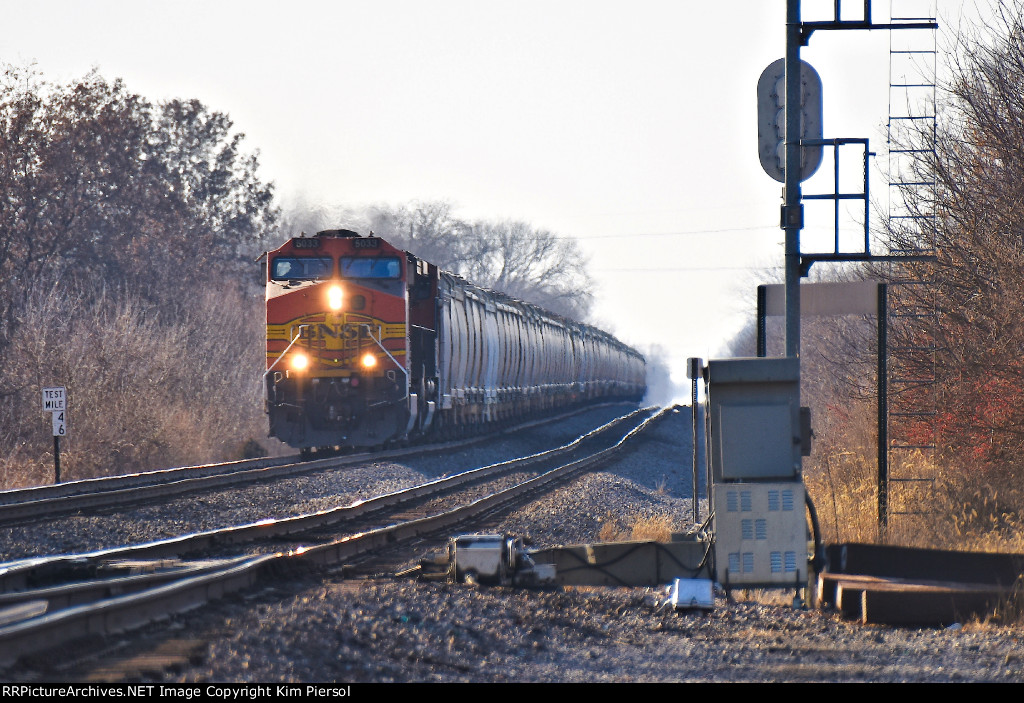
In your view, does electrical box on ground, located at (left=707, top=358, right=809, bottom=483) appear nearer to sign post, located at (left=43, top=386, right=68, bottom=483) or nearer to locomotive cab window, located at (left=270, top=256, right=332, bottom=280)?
sign post, located at (left=43, top=386, right=68, bottom=483)

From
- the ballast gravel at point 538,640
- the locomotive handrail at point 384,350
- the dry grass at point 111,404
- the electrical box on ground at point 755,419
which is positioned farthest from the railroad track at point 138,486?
the electrical box on ground at point 755,419

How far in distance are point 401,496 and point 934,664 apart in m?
9.07

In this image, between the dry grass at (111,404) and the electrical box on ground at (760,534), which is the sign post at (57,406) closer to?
the dry grass at (111,404)

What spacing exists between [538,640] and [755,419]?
2.86 metres

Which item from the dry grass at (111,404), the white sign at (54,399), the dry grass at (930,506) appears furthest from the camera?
the dry grass at (111,404)

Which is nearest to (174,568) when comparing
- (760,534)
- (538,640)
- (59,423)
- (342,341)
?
(538,640)

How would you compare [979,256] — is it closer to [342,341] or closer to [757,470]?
[757,470]

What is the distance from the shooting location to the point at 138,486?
52.7ft

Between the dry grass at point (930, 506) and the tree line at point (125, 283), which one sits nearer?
the dry grass at point (930, 506)

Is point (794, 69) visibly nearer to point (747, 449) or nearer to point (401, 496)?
point (747, 449)

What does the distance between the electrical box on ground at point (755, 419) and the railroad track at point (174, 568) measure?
290cm

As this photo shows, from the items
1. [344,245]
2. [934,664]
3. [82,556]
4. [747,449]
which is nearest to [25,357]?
[344,245]

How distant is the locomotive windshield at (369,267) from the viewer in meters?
21.2

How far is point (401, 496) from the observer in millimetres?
14336
